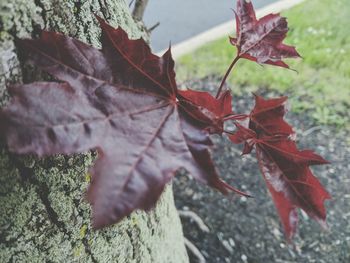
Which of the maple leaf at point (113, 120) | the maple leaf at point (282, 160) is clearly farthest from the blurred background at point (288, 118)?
the maple leaf at point (113, 120)

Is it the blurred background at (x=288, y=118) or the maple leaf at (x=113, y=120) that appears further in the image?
the blurred background at (x=288, y=118)

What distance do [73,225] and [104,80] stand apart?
341 millimetres

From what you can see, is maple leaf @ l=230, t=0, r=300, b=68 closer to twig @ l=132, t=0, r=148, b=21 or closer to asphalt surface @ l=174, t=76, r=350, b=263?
twig @ l=132, t=0, r=148, b=21

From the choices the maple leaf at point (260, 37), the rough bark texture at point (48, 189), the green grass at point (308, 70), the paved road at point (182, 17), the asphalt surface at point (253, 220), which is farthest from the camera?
the paved road at point (182, 17)

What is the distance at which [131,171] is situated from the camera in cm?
55

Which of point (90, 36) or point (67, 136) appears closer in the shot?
point (67, 136)

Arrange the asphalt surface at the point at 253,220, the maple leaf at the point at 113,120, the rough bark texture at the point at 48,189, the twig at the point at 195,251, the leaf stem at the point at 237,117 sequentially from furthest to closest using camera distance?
the asphalt surface at the point at 253,220 < the twig at the point at 195,251 < the leaf stem at the point at 237,117 < the rough bark texture at the point at 48,189 < the maple leaf at the point at 113,120

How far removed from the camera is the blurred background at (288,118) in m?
2.04

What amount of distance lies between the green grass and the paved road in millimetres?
601

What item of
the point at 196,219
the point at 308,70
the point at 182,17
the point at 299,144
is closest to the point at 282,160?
the point at 196,219

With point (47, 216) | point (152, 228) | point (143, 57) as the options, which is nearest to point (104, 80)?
point (143, 57)

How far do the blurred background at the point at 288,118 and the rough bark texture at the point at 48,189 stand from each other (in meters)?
0.94

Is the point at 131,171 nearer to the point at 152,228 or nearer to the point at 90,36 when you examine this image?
the point at 90,36

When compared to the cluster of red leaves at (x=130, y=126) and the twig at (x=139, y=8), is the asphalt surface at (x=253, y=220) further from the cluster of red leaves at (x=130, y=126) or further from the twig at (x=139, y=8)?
the cluster of red leaves at (x=130, y=126)
